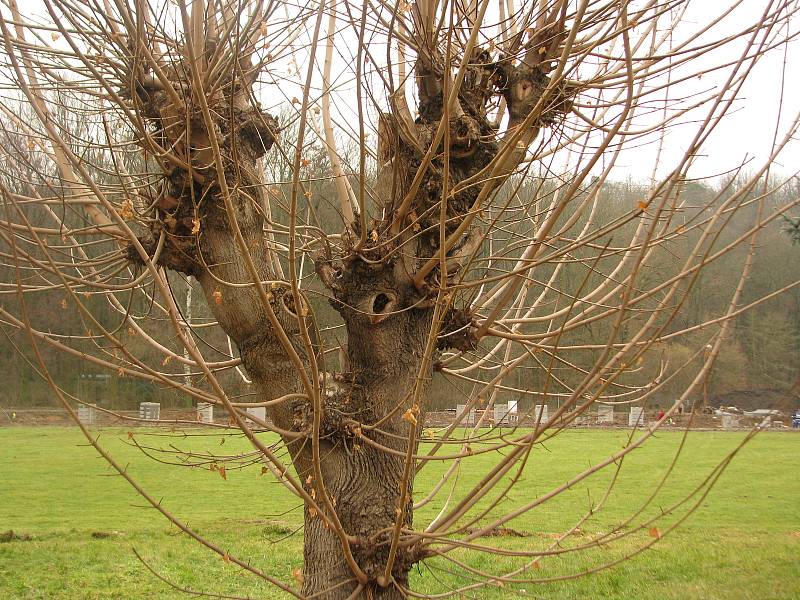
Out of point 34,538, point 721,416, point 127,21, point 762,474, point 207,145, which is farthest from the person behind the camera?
point 721,416

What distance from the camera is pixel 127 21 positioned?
7.71 ft

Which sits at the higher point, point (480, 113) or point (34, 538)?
point (480, 113)

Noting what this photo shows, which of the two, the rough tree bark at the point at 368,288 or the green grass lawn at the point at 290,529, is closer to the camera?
the rough tree bark at the point at 368,288

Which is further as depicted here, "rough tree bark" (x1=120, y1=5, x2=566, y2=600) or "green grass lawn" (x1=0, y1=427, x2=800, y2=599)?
"green grass lawn" (x1=0, y1=427, x2=800, y2=599)

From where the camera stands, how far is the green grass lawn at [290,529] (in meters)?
7.94

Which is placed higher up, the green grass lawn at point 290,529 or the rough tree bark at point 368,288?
the rough tree bark at point 368,288

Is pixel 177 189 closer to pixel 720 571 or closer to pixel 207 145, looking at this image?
pixel 207 145

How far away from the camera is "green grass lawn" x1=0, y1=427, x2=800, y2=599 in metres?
7.94

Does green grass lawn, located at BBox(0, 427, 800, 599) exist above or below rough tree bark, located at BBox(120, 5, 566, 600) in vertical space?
below

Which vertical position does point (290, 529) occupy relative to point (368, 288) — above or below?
below

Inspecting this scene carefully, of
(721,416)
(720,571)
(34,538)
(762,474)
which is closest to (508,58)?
(720,571)

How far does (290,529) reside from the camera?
10.4 m

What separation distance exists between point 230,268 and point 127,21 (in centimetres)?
94

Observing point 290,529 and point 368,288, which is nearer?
point 368,288
